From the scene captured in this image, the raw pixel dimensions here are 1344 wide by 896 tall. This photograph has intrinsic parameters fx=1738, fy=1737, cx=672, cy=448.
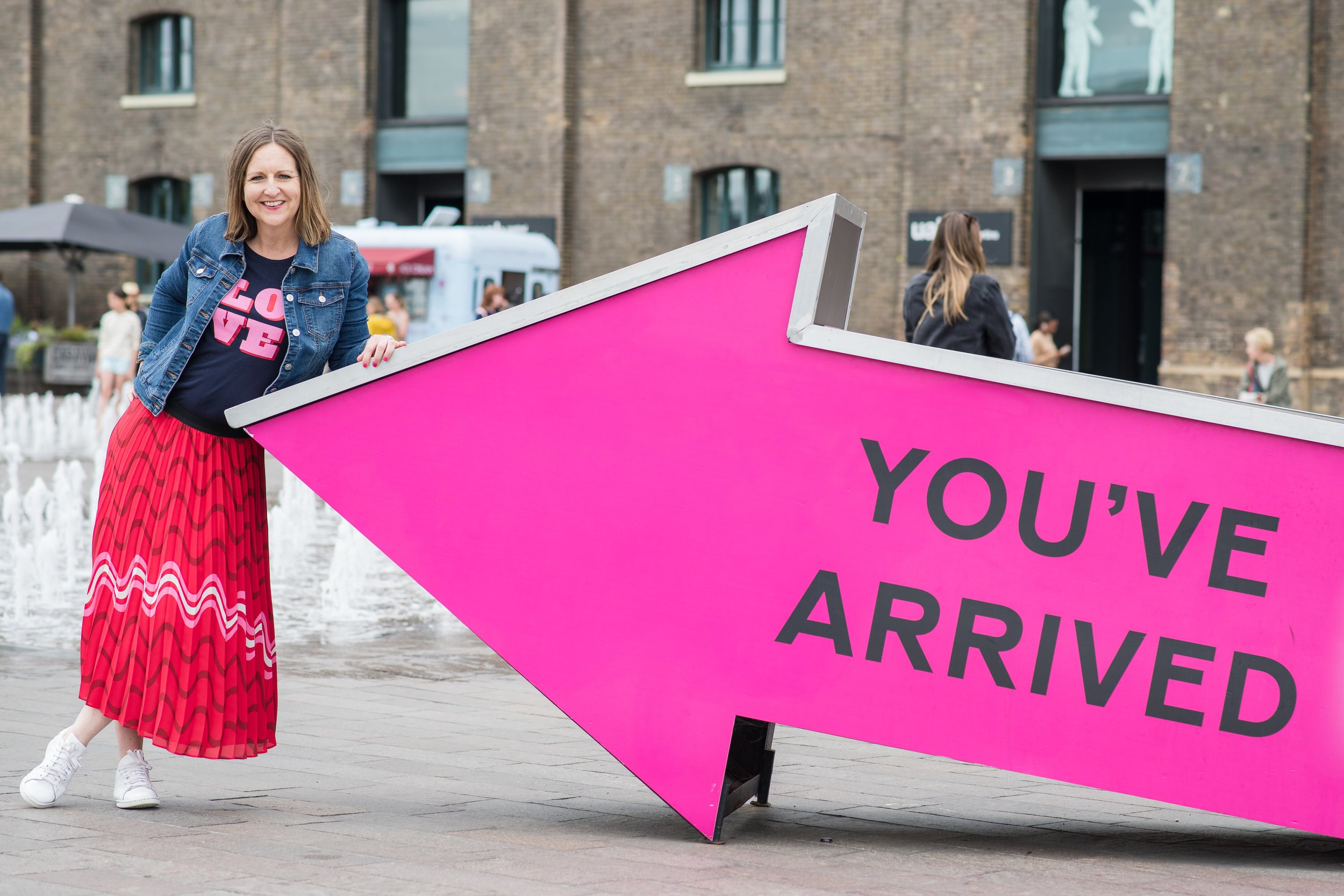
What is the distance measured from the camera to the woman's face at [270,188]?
468 centimetres

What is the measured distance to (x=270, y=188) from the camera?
467 cm

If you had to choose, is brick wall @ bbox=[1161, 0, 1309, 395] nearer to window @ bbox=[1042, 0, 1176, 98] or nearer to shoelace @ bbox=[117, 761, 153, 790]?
window @ bbox=[1042, 0, 1176, 98]

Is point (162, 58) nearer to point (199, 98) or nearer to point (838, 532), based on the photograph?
point (199, 98)

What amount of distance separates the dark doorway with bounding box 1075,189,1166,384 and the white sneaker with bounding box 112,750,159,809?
20637 millimetres

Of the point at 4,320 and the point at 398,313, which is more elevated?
the point at 398,313

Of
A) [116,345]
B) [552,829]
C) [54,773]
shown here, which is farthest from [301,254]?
[116,345]

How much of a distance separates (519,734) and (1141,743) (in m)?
2.50

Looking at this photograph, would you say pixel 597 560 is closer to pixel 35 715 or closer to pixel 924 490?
pixel 924 490

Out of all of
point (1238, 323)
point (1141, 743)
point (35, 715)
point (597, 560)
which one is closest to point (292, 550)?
point (35, 715)

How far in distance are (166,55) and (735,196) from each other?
10508 millimetres

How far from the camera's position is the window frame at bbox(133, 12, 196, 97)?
2872 centimetres

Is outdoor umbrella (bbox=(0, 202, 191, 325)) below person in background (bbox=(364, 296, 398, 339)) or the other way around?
the other way around

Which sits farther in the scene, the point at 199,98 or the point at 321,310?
the point at 199,98

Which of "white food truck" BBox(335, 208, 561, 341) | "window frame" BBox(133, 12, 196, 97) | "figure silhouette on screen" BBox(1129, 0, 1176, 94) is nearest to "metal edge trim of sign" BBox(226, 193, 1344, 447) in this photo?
"white food truck" BBox(335, 208, 561, 341)
